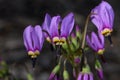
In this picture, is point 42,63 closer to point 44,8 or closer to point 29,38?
point 44,8

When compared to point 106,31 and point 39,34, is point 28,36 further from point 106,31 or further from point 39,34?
point 106,31

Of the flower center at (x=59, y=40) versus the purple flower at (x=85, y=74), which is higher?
the flower center at (x=59, y=40)

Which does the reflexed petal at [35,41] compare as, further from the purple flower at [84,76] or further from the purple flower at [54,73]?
the purple flower at [84,76]

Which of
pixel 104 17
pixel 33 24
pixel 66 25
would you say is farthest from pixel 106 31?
pixel 33 24

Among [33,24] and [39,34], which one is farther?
[33,24]

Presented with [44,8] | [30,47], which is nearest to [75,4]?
[44,8]

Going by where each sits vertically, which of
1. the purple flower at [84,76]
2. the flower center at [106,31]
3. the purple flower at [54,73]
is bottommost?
the purple flower at [84,76]

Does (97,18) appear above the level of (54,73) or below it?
above

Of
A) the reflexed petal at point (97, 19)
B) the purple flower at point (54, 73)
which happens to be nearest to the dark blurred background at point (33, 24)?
Answer: the purple flower at point (54, 73)
